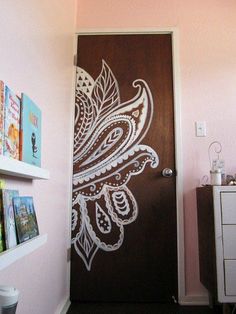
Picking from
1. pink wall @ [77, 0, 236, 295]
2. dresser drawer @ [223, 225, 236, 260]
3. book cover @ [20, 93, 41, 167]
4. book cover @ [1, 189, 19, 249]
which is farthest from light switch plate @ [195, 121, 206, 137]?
book cover @ [1, 189, 19, 249]

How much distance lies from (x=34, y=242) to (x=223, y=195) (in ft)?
3.93

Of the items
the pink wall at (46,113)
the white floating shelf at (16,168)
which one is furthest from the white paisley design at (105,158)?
the white floating shelf at (16,168)

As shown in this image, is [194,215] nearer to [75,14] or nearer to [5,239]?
[5,239]

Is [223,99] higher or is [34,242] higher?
[223,99]

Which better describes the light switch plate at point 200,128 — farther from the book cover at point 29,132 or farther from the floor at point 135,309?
the book cover at point 29,132

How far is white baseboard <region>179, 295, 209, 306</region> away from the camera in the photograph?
2053mm

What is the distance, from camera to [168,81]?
7.60ft

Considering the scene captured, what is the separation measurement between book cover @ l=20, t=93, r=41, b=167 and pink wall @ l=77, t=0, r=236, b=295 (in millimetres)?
1304

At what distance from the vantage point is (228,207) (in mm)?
1743

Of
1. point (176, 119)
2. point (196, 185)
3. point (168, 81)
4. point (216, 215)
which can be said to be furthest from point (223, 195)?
point (168, 81)

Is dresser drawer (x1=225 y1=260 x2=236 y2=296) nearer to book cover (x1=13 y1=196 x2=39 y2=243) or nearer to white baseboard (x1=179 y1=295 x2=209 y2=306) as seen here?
white baseboard (x1=179 y1=295 x2=209 y2=306)

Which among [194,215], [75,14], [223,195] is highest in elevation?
[75,14]

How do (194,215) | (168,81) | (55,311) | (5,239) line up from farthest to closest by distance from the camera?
(168,81) < (194,215) < (55,311) < (5,239)

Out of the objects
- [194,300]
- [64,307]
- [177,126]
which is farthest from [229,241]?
[64,307]
